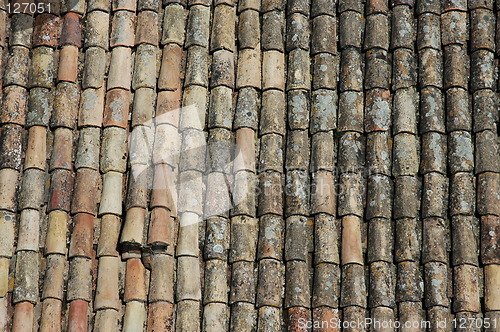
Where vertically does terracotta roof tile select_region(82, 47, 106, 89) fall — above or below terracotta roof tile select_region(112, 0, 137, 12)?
below

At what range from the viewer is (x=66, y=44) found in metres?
6.95

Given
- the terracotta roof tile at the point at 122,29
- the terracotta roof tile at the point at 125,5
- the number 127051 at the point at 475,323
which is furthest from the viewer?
the terracotta roof tile at the point at 125,5

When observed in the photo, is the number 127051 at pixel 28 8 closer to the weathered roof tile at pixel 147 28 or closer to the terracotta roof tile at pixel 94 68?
the terracotta roof tile at pixel 94 68

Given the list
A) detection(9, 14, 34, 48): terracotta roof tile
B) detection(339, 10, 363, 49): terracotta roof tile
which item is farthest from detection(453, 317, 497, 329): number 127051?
detection(9, 14, 34, 48): terracotta roof tile

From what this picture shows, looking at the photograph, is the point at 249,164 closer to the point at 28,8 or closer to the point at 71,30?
the point at 71,30

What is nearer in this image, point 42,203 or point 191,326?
point 191,326

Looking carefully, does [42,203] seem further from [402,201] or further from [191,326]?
[402,201]

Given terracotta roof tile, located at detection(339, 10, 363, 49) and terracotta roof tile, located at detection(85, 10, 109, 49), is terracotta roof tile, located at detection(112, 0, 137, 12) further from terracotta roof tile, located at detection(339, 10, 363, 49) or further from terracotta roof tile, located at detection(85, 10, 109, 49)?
terracotta roof tile, located at detection(339, 10, 363, 49)

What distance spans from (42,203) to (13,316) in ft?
2.88

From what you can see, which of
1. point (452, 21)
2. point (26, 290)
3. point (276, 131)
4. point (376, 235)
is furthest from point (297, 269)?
point (452, 21)

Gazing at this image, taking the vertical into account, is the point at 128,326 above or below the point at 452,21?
below

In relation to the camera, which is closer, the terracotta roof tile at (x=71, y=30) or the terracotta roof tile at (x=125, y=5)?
the terracotta roof tile at (x=71, y=30)

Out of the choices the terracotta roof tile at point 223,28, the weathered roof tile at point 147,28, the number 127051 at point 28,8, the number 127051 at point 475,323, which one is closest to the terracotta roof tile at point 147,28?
the weathered roof tile at point 147,28

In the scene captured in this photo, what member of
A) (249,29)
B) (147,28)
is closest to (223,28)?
(249,29)
